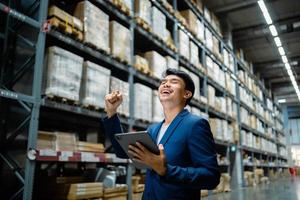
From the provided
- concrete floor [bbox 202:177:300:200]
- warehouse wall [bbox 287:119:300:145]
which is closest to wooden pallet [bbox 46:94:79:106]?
concrete floor [bbox 202:177:300:200]

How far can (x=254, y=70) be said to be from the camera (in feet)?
59.4

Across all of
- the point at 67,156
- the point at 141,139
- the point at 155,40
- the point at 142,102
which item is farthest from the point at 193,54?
the point at 141,139

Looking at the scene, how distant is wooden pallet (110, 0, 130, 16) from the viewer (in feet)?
16.3

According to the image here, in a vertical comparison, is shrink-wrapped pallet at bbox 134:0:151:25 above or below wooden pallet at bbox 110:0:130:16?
above

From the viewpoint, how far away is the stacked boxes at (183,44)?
730 centimetres

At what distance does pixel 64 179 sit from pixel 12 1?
251cm

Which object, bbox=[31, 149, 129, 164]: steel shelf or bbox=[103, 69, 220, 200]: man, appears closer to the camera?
bbox=[103, 69, 220, 200]: man

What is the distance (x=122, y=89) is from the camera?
192 inches

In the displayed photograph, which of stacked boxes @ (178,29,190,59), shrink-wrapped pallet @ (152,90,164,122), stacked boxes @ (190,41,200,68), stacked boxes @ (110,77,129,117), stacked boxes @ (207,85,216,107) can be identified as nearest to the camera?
stacked boxes @ (110,77,129,117)

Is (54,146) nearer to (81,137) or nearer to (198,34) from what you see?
(81,137)

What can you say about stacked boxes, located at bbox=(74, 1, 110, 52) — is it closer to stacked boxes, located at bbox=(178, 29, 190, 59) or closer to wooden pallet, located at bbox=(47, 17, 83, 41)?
wooden pallet, located at bbox=(47, 17, 83, 41)

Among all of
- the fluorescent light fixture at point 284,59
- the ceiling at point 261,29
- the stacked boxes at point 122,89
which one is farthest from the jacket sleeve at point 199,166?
the fluorescent light fixture at point 284,59

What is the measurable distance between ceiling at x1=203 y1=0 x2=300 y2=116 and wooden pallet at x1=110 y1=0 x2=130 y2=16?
21.2 feet

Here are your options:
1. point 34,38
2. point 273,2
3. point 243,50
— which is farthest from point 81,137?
point 243,50
